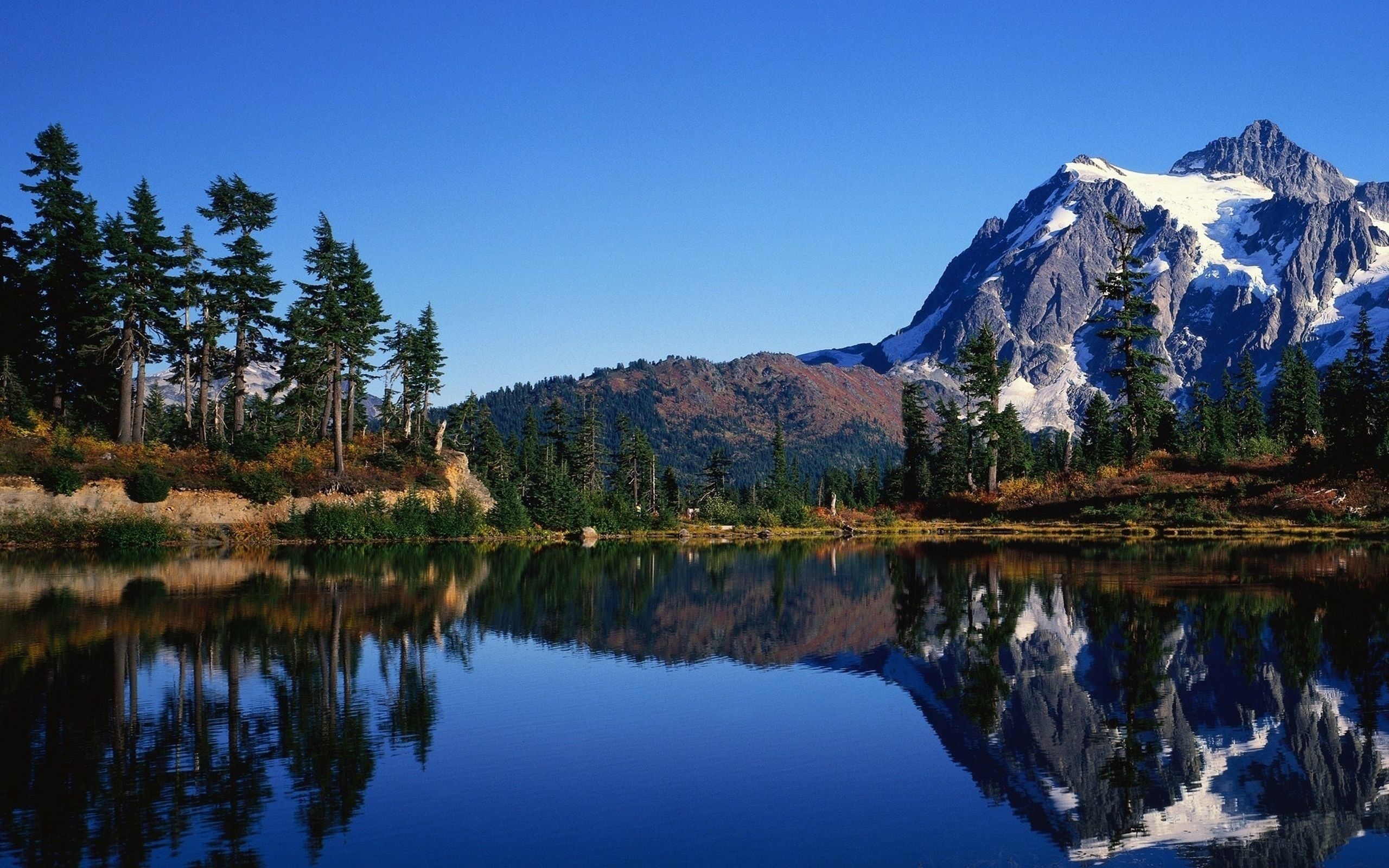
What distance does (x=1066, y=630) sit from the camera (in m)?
29.2

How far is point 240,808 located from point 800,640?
1779cm

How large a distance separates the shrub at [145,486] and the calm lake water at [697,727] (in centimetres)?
2140

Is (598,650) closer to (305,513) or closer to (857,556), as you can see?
(857,556)

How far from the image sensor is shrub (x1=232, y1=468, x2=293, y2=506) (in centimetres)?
6238

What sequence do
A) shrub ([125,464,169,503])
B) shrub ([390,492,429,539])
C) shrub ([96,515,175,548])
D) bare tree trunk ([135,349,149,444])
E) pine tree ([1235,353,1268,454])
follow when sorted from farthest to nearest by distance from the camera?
pine tree ([1235,353,1268,454]) → shrub ([390,492,429,539]) → bare tree trunk ([135,349,149,444]) → shrub ([125,464,169,503]) → shrub ([96,515,175,548])

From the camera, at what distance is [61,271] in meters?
65.1

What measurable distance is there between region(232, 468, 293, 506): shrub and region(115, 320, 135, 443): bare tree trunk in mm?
6423

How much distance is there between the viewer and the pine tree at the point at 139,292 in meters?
62.0

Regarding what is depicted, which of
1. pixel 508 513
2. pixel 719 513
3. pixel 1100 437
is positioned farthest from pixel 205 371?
pixel 1100 437

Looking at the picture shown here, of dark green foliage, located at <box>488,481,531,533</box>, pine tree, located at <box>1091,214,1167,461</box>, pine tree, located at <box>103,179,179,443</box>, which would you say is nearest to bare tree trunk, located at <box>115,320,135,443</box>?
pine tree, located at <box>103,179,179,443</box>

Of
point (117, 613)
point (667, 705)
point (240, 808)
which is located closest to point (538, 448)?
point (117, 613)

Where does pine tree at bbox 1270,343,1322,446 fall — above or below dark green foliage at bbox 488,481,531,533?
above

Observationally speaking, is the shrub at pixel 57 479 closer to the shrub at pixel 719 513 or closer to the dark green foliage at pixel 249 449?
the dark green foliage at pixel 249 449

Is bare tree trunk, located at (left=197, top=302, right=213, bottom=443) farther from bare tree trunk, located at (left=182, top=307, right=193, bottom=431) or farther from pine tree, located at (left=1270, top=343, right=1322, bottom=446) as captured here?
pine tree, located at (left=1270, top=343, right=1322, bottom=446)
